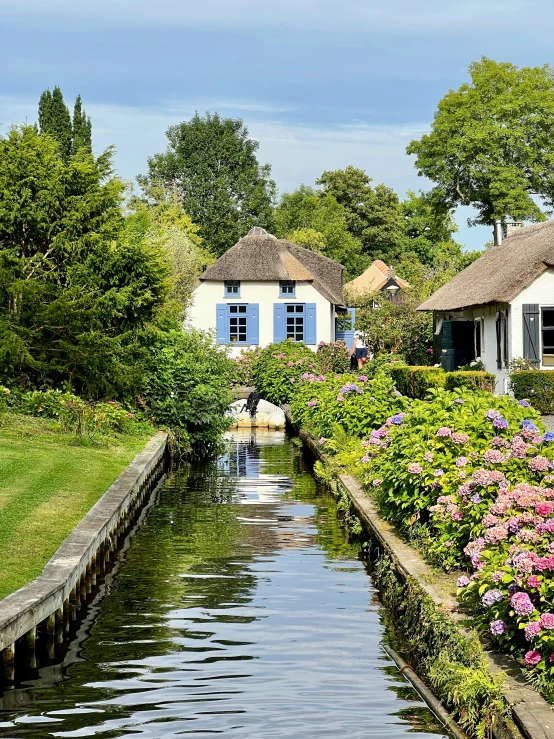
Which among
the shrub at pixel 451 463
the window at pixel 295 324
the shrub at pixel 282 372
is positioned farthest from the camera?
the window at pixel 295 324

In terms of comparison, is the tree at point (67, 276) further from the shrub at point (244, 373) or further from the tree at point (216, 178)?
the tree at point (216, 178)

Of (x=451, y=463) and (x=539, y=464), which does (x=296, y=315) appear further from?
(x=539, y=464)

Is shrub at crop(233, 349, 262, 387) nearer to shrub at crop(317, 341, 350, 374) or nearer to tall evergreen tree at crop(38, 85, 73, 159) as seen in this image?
shrub at crop(317, 341, 350, 374)

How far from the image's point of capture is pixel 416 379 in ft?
124

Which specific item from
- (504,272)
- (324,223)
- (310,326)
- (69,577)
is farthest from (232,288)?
(69,577)

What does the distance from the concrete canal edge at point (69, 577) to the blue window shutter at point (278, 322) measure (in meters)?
37.4

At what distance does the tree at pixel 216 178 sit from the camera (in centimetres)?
8800

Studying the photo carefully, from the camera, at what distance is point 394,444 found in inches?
597

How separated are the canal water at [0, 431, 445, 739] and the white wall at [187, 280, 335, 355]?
38.8 m

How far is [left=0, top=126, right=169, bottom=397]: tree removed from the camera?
1056 inches

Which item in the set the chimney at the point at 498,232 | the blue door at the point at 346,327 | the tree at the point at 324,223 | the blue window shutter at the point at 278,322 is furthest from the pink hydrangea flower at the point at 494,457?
the tree at the point at 324,223

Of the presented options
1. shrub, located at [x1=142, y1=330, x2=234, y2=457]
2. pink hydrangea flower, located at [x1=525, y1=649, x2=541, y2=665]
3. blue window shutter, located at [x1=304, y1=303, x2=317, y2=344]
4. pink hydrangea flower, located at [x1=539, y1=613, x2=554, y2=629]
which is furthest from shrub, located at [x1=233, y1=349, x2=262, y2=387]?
pink hydrangea flower, located at [x1=539, y1=613, x2=554, y2=629]

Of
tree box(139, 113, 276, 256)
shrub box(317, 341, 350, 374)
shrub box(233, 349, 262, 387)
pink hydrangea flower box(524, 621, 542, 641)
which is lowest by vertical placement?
pink hydrangea flower box(524, 621, 542, 641)

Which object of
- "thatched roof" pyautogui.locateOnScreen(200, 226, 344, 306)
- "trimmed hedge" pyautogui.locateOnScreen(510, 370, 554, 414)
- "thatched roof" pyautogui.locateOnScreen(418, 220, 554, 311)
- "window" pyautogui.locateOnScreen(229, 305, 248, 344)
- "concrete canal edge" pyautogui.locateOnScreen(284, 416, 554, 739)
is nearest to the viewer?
"concrete canal edge" pyautogui.locateOnScreen(284, 416, 554, 739)
